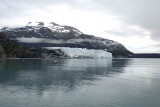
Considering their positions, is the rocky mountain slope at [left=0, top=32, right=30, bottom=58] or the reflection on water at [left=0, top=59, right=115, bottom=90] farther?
the rocky mountain slope at [left=0, top=32, right=30, bottom=58]

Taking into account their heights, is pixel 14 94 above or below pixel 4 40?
below

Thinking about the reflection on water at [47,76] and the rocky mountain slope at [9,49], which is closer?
the reflection on water at [47,76]

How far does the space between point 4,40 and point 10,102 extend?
541ft

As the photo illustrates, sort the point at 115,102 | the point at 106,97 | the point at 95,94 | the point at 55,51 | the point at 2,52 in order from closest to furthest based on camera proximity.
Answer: the point at 115,102 < the point at 106,97 < the point at 95,94 < the point at 2,52 < the point at 55,51

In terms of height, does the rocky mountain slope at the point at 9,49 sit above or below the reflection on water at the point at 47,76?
above

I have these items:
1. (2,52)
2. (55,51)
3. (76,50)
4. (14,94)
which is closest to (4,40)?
(2,52)

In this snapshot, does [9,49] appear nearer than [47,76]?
No

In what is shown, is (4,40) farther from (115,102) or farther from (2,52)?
(115,102)

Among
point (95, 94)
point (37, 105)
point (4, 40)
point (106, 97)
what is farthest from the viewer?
point (4, 40)

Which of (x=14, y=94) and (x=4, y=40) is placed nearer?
(x=14, y=94)

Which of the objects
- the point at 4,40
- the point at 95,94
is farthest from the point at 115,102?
the point at 4,40

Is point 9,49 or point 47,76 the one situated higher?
point 9,49

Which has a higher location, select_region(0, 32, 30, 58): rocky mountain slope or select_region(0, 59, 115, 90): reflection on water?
select_region(0, 32, 30, 58): rocky mountain slope

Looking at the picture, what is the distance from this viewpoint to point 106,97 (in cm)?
2628
